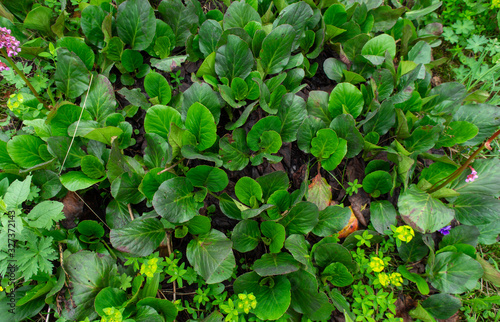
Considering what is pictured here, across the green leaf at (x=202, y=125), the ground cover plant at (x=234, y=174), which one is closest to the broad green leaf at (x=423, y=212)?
the ground cover plant at (x=234, y=174)

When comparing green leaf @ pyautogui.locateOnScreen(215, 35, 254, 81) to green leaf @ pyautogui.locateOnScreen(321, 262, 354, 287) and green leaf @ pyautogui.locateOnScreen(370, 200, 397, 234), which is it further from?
green leaf @ pyautogui.locateOnScreen(321, 262, 354, 287)

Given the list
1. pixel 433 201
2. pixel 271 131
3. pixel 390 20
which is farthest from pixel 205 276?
pixel 390 20

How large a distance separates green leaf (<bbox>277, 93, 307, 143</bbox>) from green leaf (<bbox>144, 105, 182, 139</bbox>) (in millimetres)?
725

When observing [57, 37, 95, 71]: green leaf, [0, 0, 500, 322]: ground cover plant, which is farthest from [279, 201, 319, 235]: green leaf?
[57, 37, 95, 71]: green leaf

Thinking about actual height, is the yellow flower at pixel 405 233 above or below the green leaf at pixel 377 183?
below

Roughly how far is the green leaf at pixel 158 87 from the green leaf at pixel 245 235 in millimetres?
1062

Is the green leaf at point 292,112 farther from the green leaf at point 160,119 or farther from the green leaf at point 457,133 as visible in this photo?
the green leaf at point 457,133

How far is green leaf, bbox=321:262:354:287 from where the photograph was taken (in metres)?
1.87

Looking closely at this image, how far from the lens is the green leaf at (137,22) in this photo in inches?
88.0

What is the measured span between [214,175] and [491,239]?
205 cm

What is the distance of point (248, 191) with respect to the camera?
1.95 meters

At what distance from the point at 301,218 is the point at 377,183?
26.3 inches

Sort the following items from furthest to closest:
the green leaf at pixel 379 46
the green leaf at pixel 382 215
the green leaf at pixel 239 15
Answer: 1. the green leaf at pixel 379 46
2. the green leaf at pixel 239 15
3. the green leaf at pixel 382 215

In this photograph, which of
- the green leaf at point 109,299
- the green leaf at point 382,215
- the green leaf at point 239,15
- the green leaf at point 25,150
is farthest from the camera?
the green leaf at point 239,15
